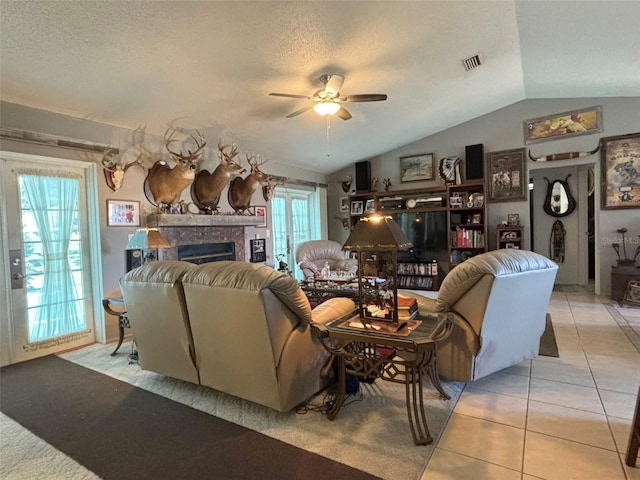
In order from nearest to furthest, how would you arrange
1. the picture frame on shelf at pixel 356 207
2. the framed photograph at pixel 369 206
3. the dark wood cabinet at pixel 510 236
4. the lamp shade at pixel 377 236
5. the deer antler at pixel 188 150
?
the lamp shade at pixel 377 236, the deer antler at pixel 188 150, the dark wood cabinet at pixel 510 236, the framed photograph at pixel 369 206, the picture frame on shelf at pixel 356 207

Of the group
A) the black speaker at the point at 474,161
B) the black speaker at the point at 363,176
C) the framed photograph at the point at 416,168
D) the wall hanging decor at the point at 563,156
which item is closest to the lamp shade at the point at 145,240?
the black speaker at the point at 363,176

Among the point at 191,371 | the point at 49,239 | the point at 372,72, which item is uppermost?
the point at 372,72

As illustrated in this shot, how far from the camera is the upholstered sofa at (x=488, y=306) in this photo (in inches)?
93.8

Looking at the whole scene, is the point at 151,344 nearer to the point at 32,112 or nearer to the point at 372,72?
the point at 32,112

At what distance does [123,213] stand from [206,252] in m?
1.23

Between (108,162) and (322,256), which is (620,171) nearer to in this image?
(322,256)

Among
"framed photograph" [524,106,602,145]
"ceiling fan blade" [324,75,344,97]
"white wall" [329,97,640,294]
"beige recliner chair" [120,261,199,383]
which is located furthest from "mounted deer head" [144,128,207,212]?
"framed photograph" [524,106,602,145]

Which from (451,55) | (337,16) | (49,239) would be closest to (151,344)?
(49,239)

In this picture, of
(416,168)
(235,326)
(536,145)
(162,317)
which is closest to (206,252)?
(162,317)

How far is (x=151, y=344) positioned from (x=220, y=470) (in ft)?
4.39

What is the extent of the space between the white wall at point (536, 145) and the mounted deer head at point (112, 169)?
4.83m

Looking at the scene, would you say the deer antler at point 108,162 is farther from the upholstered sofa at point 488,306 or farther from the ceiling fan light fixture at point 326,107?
the upholstered sofa at point 488,306

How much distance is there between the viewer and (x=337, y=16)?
9.46 ft

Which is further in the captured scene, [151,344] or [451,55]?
[451,55]
